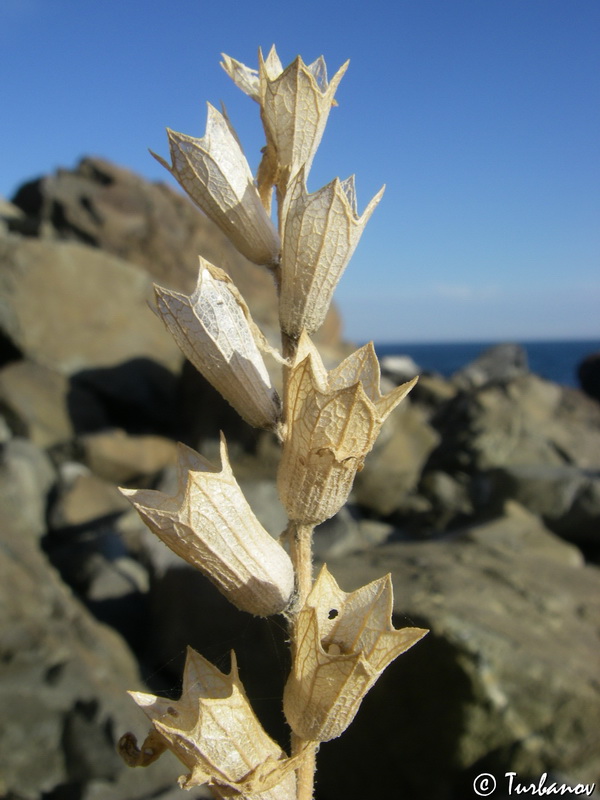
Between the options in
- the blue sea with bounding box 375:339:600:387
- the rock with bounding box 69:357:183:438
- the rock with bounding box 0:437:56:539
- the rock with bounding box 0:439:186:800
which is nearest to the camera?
the rock with bounding box 0:439:186:800

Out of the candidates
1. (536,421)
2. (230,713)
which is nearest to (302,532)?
(230,713)

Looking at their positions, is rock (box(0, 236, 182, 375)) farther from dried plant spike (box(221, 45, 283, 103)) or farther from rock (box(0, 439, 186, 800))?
dried plant spike (box(221, 45, 283, 103))

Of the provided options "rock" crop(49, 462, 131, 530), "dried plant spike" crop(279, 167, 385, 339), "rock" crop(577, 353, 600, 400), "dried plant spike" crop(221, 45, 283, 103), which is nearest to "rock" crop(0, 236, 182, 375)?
"rock" crop(49, 462, 131, 530)

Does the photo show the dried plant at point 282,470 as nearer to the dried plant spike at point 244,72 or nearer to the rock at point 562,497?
the dried plant spike at point 244,72

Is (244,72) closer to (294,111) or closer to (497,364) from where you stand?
(294,111)

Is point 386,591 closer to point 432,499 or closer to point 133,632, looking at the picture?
point 133,632

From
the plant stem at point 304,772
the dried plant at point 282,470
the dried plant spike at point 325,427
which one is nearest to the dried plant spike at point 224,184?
the dried plant at point 282,470
